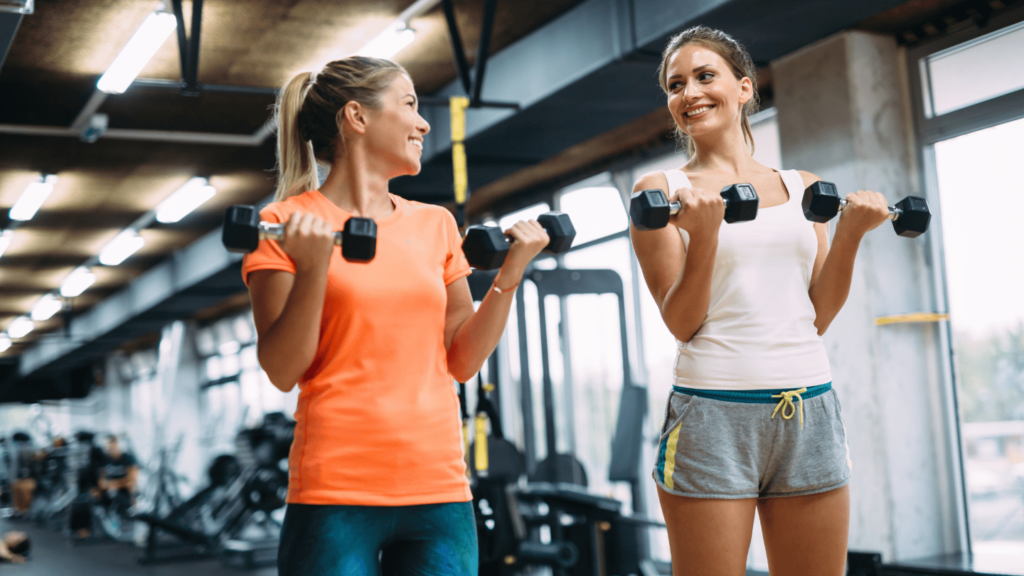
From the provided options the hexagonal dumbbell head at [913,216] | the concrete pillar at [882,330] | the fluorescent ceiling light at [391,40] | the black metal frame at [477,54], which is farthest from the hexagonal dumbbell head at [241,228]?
the concrete pillar at [882,330]

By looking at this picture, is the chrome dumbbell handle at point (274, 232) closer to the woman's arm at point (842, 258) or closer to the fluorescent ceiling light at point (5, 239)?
the woman's arm at point (842, 258)

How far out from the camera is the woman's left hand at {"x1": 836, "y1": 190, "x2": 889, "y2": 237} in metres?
1.51

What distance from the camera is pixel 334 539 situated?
3.87 feet

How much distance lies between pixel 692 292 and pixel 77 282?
40.9 feet

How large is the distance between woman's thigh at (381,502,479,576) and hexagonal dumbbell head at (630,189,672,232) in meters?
0.49

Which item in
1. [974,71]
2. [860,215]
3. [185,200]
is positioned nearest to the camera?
[860,215]

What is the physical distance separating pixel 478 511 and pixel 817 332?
3132mm

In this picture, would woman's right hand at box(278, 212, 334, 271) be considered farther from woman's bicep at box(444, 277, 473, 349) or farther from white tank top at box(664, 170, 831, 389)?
white tank top at box(664, 170, 831, 389)

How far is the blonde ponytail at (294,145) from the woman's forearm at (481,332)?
34cm

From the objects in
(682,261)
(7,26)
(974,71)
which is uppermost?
(7,26)

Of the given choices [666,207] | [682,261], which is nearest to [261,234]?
[666,207]

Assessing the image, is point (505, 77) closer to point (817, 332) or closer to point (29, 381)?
point (817, 332)

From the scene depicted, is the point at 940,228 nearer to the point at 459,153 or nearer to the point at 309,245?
the point at 459,153

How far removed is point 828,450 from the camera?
1411mm
